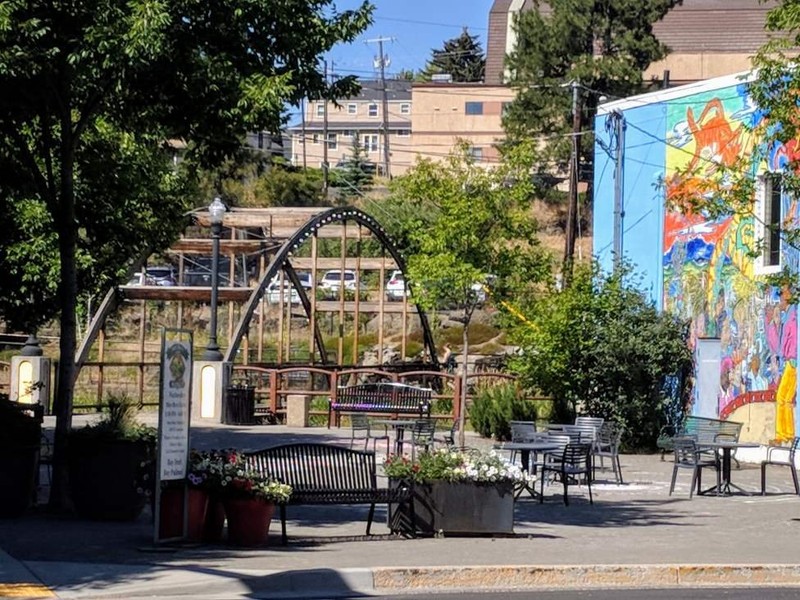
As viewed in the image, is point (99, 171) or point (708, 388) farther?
point (708, 388)

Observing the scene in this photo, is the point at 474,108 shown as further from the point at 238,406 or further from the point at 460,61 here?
the point at 238,406

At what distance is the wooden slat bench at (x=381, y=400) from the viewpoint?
32.9m

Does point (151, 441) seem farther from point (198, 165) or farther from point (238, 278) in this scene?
point (238, 278)

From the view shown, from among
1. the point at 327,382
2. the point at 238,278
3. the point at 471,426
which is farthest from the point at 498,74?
the point at 471,426

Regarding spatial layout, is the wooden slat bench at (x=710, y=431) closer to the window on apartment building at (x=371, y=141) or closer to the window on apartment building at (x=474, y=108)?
the window on apartment building at (x=474, y=108)

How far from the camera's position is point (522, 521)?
677 inches

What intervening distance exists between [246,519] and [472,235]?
1491 cm

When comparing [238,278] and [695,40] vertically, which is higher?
[695,40]

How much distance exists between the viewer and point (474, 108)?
281 feet

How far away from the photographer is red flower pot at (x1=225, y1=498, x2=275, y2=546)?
45.7 ft

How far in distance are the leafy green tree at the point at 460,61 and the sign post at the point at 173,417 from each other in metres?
93.7

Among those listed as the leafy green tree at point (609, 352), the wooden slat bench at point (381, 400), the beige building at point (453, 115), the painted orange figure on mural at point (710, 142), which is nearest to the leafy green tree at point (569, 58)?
the beige building at point (453, 115)

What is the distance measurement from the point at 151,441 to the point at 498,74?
7505 centimetres

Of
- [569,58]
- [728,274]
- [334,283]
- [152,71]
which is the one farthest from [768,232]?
[334,283]
